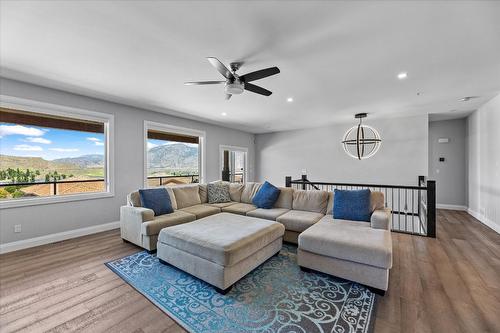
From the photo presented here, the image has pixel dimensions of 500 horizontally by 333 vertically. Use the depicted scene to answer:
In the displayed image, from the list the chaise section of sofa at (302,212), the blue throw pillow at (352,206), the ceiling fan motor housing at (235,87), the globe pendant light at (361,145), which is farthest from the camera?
the globe pendant light at (361,145)

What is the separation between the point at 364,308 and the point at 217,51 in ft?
10.00

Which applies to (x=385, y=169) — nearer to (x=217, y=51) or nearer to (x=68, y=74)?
(x=217, y=51)

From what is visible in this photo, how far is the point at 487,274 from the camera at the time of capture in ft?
8.15

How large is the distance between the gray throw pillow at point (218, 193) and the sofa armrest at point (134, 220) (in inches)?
60.3

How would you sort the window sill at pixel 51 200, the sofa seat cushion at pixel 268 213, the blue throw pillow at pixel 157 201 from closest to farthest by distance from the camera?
the window sill at pixel 51 200, the blue throw pillow at pixel 157 201, the sofa seat cushion at pixel 268 213

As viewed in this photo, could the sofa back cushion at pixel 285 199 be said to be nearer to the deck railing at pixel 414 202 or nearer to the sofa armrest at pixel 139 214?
the deck railing at pixel 414 202

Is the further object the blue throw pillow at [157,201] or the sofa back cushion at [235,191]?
the sofa back cushion at [235,191]

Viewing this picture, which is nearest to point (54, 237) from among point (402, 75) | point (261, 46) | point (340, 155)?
point (261, 46)

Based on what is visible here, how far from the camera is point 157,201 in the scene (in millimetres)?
3562

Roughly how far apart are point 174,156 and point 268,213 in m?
3.61

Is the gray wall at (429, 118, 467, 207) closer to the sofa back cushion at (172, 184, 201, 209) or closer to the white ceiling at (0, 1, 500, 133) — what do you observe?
the white ceiling at (0, 1, 500, 133)

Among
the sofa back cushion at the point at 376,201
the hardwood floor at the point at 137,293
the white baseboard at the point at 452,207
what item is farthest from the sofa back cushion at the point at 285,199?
the white baseboard at the point at 452,207

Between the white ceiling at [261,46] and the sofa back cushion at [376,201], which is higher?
the white ceiling at [261,46]

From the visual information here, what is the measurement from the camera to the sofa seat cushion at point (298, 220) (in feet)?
10.7
